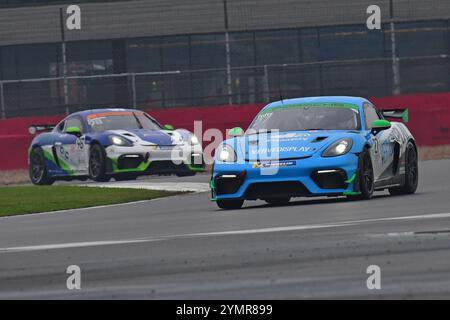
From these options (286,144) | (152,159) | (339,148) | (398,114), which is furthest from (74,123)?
(339,148)

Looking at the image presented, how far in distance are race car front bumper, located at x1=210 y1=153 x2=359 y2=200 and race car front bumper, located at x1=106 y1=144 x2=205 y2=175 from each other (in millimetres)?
8783

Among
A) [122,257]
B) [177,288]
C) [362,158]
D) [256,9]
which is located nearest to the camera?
[177,288]

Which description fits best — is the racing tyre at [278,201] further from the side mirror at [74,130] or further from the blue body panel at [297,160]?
the side mirror at [74,130]

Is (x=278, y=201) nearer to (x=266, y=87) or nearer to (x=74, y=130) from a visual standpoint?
(x=74, y=130)

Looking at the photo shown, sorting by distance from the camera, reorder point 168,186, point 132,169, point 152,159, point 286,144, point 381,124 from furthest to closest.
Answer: point 132,169
point 152,159
point 168,186
point 381,124
point 286,144

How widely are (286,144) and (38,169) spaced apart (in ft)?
37.9

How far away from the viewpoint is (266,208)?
51.9 feet

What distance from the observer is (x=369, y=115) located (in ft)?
55.5

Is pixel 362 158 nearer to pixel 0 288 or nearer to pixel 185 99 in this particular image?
pixel 0 288

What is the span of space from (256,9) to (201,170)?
53.3 feet

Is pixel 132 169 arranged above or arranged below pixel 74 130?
below

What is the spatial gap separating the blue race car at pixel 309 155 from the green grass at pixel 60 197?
304 cm
